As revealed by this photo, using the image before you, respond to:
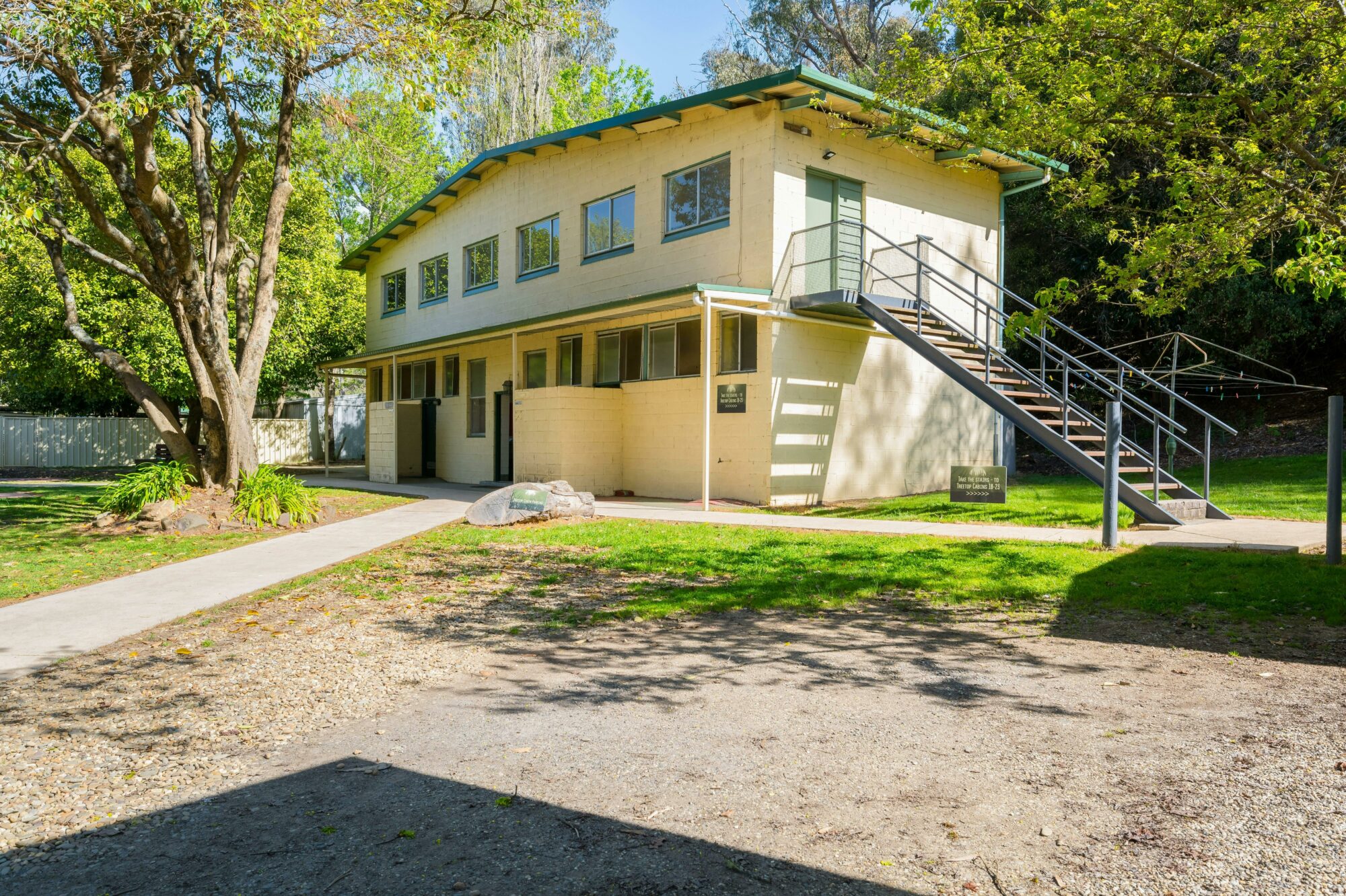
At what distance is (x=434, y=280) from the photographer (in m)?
25.3

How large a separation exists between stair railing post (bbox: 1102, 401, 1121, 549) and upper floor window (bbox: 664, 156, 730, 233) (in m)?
7.82

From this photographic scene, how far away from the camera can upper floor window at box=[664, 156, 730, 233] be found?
636 inches

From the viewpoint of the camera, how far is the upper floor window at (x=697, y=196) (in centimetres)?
1616

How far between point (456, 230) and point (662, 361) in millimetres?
9454

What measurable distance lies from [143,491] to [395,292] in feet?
49.2

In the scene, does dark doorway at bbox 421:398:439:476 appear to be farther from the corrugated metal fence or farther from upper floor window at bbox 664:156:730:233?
upper floor window at bbox 664:156:730:233

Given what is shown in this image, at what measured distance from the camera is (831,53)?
118 feet

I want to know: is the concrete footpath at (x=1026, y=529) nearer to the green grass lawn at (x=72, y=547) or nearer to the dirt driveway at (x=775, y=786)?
the dirt driveway at (x=775, y=786)

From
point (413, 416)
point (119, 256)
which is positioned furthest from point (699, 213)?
point (119, 256)

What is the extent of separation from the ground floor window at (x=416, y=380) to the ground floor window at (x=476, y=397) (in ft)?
7.17

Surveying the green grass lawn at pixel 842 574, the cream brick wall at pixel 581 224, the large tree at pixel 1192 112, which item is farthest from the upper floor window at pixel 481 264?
the large tree at pixel 1192 112

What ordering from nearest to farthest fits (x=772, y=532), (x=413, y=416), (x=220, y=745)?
(x=220, y=745) < (x=772, y=532) < (x=413, y=416)

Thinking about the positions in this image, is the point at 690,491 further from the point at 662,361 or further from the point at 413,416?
the point at 413,416

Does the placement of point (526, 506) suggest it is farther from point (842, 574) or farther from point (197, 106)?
point (197, 106)
